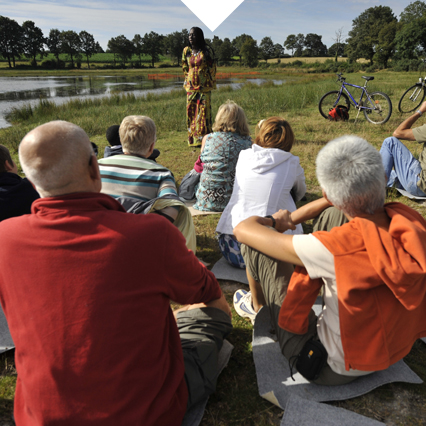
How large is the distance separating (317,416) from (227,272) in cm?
138

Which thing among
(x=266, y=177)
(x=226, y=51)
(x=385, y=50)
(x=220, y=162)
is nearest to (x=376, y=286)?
(x=266, y=177)

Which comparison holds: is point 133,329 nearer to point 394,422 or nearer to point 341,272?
point 341,272

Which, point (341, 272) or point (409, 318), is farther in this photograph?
point (409, 318)

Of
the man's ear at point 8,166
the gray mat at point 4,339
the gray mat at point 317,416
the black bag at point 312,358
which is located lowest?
the gray mat at point 4,339

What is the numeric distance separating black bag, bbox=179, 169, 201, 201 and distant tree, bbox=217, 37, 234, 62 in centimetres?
7703

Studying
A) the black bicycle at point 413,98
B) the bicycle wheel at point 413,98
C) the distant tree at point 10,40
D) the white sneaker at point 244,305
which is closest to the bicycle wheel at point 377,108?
the black bicycle at point 413,98

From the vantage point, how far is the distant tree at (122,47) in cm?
7869

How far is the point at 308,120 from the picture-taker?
830 cm

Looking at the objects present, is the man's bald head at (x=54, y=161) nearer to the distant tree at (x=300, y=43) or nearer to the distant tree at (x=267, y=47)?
the distant tree at (x=267, y=47)

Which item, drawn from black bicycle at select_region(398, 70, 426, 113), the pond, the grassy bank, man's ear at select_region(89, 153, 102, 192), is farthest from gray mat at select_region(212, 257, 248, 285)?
the pond

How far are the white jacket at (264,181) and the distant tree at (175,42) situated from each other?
77274mm

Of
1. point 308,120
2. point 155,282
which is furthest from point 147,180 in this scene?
point 308,120

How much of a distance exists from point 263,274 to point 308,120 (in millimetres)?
7437

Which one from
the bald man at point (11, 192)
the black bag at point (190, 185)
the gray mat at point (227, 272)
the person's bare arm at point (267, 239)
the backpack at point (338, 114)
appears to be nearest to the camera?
the person's bare arm at point (267, 239)
